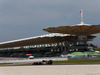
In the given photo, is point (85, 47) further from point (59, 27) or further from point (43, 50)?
point (43, 50)

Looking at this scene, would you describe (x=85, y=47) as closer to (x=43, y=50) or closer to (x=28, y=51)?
(x=43, y=50)

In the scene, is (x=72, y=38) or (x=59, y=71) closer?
(x=59, y=71)

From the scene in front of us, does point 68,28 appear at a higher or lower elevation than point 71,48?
higher

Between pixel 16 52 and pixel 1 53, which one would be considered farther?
pixel 1 53

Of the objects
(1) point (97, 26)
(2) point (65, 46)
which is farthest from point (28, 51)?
(1) point (97, 26)

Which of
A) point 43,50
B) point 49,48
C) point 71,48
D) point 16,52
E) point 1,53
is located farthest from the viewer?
point 1,53

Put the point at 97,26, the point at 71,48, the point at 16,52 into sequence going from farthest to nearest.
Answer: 1. the point at 16,52
2. the point at 71,48
3. the point at 97,26

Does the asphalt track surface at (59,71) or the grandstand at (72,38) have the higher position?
the grandstand at (72,38)

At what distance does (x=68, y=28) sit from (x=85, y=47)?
70.1ft

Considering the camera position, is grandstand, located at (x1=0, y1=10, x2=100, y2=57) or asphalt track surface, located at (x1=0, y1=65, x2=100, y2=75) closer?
asphalt track surface, located at (x1=0, y1=65, x2=100, y2=75)

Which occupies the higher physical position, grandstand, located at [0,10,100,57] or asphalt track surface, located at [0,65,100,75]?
grandstand, located at [0,10,100,57]

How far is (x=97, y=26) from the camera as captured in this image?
69.4 meters

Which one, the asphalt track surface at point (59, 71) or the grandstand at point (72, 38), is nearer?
the asphalt track surface at point (59, 71)

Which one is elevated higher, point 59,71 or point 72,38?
point 72,38
